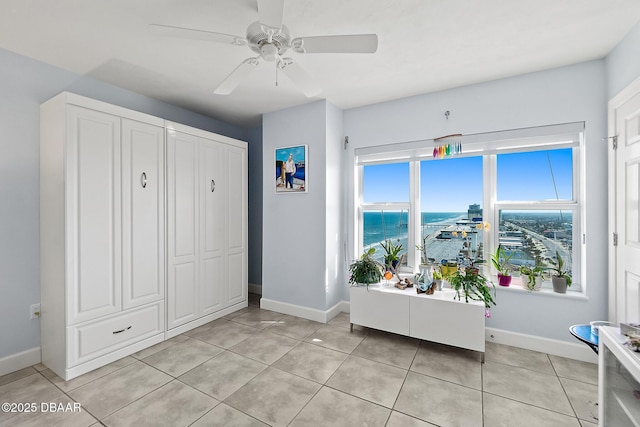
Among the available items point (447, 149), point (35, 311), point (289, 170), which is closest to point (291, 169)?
point (289, 170)

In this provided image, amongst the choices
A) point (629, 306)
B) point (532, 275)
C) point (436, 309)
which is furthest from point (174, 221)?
point (629, 306)

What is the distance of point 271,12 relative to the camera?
1.37 meters

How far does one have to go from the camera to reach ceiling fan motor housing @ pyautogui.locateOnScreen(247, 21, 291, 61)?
1.58 metres

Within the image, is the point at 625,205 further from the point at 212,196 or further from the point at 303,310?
the point at 212,196

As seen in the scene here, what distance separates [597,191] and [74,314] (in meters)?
4.36

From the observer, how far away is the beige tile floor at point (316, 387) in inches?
70.0

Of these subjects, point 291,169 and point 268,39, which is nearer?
point 268,39

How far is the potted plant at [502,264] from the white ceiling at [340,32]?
5.62ft

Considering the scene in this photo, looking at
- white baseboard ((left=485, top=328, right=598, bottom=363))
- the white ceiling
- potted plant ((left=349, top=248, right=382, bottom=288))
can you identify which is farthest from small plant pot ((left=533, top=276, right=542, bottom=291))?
the white ceiling

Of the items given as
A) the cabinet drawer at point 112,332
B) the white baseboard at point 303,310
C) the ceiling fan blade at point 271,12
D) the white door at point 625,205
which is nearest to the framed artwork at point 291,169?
the white baseboard at point 303,310

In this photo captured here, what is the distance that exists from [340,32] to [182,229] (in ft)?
7.88

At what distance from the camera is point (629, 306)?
203 cm

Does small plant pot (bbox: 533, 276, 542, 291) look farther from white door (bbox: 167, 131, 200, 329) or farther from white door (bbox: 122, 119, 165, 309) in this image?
white door (bbox: 122, 119, 165, 309)

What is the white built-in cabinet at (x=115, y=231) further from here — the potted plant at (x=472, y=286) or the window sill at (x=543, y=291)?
the window sill at (x=543, y=291)
